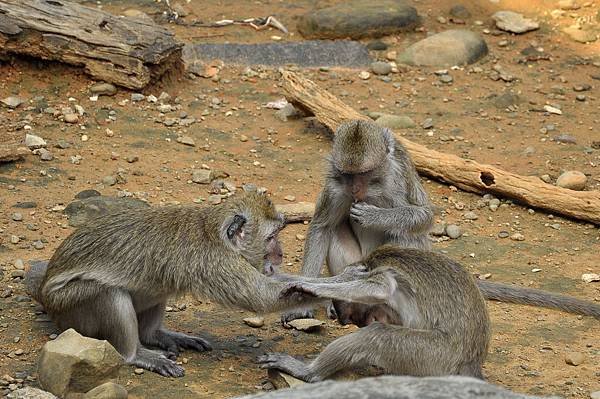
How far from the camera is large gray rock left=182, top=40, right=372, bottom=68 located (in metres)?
14.4

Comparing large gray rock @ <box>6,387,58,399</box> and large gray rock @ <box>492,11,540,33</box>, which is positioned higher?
large gray rock @ <box>492,11,540,33</box>

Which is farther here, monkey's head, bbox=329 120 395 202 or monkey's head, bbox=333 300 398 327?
monkey's head, bbox=329 120 395 202

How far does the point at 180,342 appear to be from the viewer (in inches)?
311

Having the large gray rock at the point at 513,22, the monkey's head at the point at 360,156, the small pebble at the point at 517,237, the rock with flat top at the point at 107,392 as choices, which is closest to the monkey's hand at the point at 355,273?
the monkey's head at the point at 360,156

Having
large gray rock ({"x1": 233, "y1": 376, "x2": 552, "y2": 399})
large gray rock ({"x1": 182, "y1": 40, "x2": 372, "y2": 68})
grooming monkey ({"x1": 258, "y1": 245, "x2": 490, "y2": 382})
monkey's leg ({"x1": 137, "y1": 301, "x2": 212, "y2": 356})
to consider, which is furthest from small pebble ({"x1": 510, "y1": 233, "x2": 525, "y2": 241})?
large gray rock ({"x1": 233, "y1": 376, "x2": 552, "y2": 399})

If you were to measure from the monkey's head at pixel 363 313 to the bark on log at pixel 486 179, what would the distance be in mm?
3180

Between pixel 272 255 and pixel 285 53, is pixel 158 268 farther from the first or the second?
pixel 285 53

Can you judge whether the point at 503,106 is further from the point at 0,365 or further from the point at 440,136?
the point at 0,365

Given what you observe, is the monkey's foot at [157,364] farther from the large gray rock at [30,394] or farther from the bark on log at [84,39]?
the bark on log at [84,39]

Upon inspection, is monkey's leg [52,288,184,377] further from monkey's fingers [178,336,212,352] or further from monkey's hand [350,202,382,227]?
monkey's hand [350,202,382,227]

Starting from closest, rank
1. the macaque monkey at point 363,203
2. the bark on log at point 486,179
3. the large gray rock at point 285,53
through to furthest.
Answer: the macaque monkey at point 363,203 → the bark on log at point 486,179 → the large gray rock at point 285,53

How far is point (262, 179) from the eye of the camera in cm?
1130

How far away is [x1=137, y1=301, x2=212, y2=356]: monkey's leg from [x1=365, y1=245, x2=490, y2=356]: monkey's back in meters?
1.68

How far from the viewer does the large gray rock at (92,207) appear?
9914 mm
